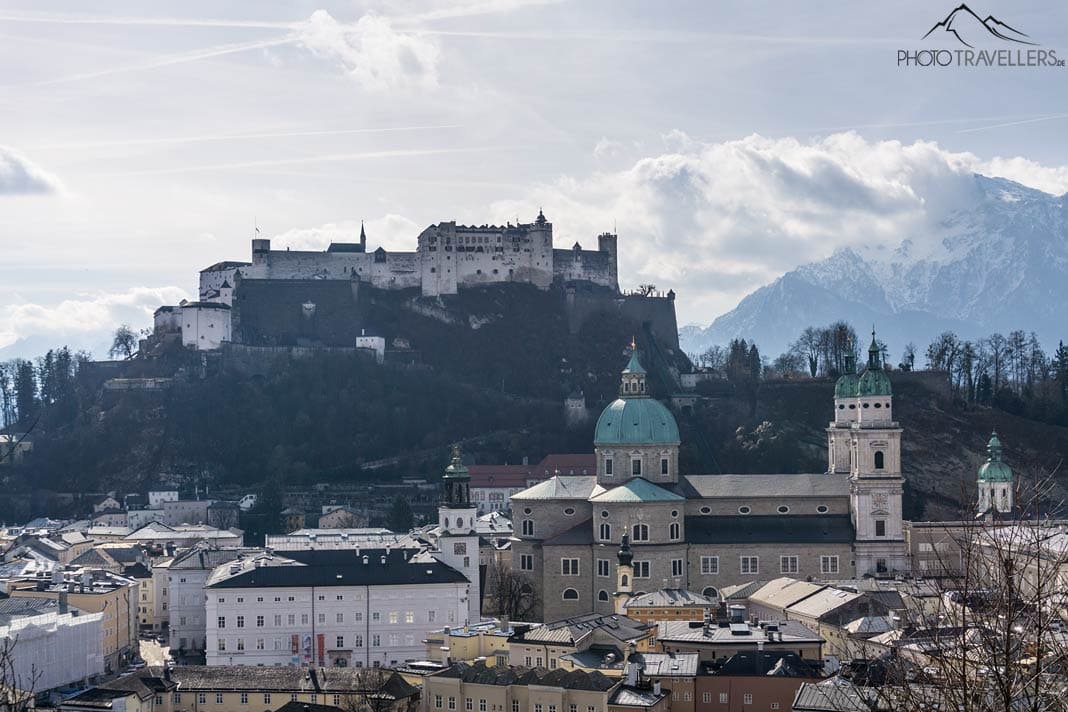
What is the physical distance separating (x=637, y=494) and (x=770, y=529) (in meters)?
5.95

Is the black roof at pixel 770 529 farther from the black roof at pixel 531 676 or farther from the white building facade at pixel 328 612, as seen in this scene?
the black roof at pixel 531 676

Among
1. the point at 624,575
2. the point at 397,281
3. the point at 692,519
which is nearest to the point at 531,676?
the point at 624,575

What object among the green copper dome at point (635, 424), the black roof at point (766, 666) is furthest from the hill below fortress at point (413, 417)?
the black roof at point (766, 666)

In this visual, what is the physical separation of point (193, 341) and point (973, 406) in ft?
168

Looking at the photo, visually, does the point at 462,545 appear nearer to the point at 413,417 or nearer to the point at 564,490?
the point at 564,490

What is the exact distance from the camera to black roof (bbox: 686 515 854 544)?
6994 cm

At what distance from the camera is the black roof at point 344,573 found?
6284 centimetres

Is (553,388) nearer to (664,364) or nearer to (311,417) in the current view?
(664,364)

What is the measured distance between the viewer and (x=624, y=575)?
65375 mm

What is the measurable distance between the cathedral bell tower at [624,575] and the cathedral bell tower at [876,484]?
1007cm

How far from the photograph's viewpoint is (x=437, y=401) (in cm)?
11156

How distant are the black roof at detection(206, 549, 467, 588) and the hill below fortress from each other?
125 ft

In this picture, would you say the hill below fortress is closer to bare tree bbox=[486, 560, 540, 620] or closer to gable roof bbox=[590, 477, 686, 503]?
gable roof bbox=[590, 477, 686, 503]

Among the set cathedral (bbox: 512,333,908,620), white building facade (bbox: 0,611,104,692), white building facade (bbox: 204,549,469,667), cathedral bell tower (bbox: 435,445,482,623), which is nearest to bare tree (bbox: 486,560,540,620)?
cathedral (bbox: 512,333,908,620)
